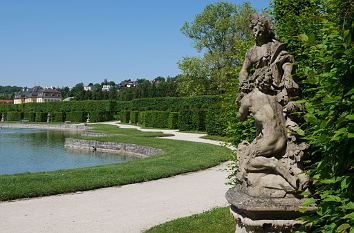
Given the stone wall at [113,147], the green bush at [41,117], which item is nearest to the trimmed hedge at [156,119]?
the stone wall at [113,147]

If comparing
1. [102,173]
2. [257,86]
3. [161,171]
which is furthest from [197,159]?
[257,86]

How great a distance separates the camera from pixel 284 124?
378 cm

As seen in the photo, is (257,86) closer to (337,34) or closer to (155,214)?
(337,34)

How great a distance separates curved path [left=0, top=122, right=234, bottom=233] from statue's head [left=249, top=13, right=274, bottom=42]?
3066 millimetres

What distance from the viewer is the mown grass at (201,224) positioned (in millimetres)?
5594

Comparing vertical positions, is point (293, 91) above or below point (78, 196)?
above

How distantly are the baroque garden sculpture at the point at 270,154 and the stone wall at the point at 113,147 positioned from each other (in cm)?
1280

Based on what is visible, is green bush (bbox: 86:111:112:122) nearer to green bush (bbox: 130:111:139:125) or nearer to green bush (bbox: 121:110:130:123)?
green bush (bbox: 121:110:130:123)

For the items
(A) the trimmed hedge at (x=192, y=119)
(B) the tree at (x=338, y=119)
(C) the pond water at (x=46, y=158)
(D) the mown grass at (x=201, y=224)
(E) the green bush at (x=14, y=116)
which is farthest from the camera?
(E) the green bush at (x=14, y=116)

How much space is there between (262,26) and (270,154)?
5.04 feet

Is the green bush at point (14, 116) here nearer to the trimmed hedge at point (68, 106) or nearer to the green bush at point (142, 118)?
the trimmed hedge at point (68, 106)

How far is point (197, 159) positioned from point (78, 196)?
5.84 meters

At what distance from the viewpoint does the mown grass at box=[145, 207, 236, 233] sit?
559cm

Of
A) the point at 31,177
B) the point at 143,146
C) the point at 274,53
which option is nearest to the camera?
the point at 274,53
